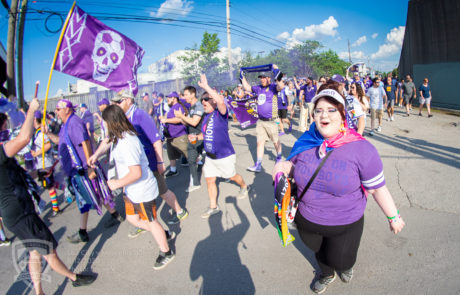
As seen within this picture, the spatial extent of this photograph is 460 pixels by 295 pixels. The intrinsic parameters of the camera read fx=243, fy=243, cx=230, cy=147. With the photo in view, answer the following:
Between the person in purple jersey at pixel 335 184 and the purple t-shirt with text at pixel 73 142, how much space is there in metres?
2.90

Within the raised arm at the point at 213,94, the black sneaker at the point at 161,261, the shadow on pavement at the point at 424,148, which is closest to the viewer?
the black sneaker at the point at 161,261

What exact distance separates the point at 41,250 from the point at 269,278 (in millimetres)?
2309

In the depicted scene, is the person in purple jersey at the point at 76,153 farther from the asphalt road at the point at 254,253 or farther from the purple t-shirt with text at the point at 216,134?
the purple t-shirt with text at the point at 216,134

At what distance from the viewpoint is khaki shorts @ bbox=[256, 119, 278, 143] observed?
5453mm

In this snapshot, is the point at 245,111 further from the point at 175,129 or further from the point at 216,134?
the point at 216,134

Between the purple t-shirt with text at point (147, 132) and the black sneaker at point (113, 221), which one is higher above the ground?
the purple t-shirt with text at point (147, 132)

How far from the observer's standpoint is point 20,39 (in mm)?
8773

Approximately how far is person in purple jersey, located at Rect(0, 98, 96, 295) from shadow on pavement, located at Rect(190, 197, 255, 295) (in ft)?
4.76

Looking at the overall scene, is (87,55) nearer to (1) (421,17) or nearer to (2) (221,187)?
(2) (221,187)

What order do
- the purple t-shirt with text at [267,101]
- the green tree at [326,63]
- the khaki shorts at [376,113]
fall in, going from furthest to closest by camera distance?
the green tree at [326,63], the khaki shorts at [376,113], the purple t-shirt with text at [267,101]

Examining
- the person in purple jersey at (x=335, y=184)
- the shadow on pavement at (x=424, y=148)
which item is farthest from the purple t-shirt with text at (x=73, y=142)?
the shadow on pavement at (x=424, y=148)

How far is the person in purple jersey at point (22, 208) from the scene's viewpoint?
7.03 feet

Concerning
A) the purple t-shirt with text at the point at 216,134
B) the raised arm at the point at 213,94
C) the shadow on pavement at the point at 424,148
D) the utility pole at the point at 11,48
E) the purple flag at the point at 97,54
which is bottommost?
the shadow on pavement at the point at 424,148

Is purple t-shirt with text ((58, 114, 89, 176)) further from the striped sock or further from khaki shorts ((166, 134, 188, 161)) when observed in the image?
khaki shorts ((166, 134, 188, 161))
